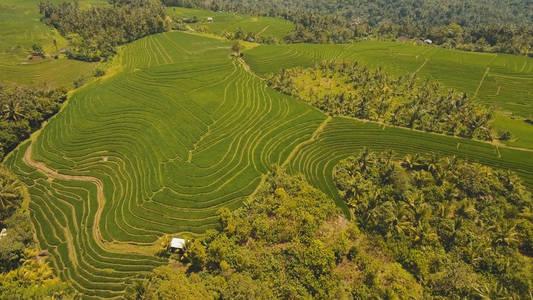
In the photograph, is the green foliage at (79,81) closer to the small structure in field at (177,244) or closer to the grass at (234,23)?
the grass at (234,23)

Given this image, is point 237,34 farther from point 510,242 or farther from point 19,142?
point 510,242

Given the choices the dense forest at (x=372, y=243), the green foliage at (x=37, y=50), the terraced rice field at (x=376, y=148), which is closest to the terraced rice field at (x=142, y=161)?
the terraced rice field at (x=376, y=148)

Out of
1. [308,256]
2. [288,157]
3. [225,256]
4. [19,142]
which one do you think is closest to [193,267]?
[225,256]

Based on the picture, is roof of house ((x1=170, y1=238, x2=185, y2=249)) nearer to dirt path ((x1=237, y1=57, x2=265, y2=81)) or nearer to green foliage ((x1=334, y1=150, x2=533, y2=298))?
green foliage ((x1=334, y1=150, x2=533, y2=298))

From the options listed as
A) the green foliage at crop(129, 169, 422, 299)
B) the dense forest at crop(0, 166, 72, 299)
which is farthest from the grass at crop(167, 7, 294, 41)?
the dense forest at crop(0, 166, 72, 299)

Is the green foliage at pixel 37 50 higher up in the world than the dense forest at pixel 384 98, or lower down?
higher up
